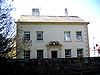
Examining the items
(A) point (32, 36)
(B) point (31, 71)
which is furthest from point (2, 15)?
(A) point (32, 36)

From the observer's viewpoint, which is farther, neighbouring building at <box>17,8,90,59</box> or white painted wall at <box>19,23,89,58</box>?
white painted wall at <box>19,23,89,58</box>

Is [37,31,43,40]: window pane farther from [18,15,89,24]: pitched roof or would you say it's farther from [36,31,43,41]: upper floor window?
[18,15,89,24]: pitched roof

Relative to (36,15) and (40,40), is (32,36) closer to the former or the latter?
(40,40)

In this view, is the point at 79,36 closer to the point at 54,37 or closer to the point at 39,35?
the point at 54,37

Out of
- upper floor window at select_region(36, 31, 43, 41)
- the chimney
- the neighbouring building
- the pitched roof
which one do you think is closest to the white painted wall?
the neighbouring building

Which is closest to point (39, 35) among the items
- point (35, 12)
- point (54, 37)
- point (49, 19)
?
point (54, 37)

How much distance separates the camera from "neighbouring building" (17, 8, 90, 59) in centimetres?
3027

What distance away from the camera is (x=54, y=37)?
3072 centimetres

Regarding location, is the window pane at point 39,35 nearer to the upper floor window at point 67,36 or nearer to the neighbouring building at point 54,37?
the neighbouring building at point 54,37

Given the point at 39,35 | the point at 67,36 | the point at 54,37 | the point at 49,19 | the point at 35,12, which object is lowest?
the point at 54,37

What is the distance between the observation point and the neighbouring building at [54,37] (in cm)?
3027

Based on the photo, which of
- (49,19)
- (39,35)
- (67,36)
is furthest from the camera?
(49,19)

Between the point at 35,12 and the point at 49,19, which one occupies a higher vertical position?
the point at 35,12

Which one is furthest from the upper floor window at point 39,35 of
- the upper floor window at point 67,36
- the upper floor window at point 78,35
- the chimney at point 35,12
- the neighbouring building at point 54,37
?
the upper floor window at point 78,35
